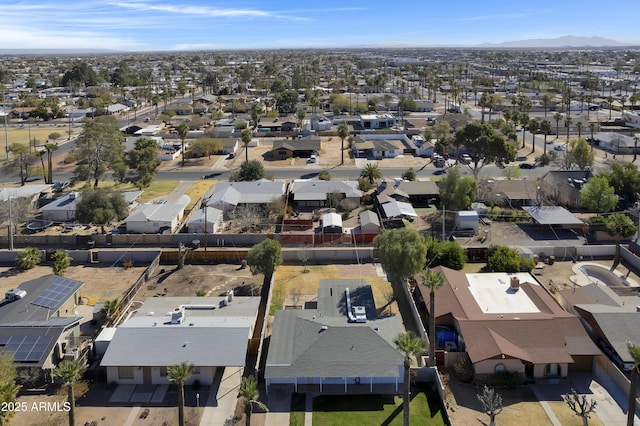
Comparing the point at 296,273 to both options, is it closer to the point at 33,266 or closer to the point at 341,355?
the point at 341,355

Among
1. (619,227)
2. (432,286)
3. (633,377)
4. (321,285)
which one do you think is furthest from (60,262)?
(619,227)

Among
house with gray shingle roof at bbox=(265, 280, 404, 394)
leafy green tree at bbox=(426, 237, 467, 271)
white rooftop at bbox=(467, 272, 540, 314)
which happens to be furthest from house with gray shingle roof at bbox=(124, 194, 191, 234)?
white rooftop at bbox=(467, 272, 540, 314)

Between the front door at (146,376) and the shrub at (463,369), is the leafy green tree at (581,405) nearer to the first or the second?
the shrub at (463,369)

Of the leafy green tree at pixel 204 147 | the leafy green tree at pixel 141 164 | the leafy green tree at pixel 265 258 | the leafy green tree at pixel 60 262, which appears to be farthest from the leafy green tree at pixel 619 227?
the leafy green tree at pixel 204 147

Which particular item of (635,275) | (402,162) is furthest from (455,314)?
(402,162)

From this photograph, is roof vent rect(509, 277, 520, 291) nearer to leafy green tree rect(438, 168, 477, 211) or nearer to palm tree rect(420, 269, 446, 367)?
palm tree rect(420, 269, 446, 367)
